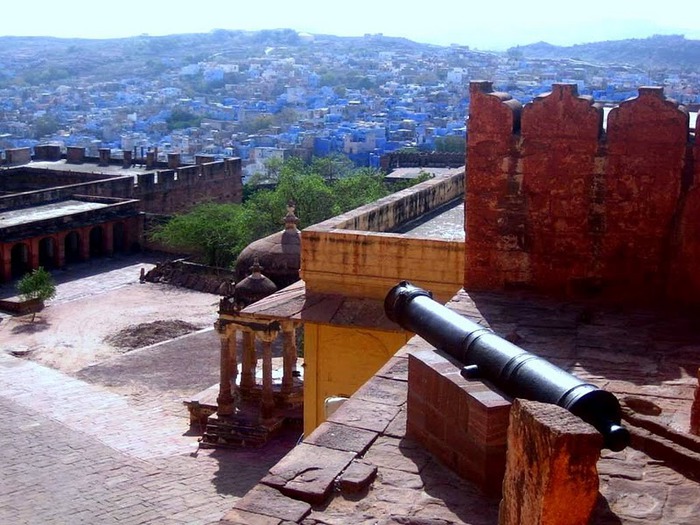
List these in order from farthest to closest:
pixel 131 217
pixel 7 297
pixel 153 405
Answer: pixel 131 217 → pixel 7 297 → pixel 153 405

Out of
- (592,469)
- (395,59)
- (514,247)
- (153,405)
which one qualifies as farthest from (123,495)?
(395,59)

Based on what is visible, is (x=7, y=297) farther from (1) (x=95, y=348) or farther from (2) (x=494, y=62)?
(2) (x=494, y=62)

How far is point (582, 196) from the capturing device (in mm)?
7250

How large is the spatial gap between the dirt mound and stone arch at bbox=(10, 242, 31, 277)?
26.1 ft

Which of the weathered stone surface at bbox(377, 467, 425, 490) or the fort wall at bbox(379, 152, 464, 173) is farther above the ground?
the weathered stone surface at bbox(377, 467, 425, 490)

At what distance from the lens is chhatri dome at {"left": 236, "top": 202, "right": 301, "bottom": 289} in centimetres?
1992

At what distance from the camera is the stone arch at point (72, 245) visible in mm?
32062

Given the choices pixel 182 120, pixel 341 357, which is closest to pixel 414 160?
pixel 341 357

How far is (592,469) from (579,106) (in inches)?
160

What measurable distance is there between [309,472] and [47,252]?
1122 inches

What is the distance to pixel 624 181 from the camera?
7.12 meters

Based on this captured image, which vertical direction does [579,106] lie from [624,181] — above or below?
above

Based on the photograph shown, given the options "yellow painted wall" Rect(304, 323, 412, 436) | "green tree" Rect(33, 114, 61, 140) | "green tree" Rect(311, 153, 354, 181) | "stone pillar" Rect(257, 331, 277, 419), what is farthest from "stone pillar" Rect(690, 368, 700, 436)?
"green tree" Rect(33, 114, 61, 140)

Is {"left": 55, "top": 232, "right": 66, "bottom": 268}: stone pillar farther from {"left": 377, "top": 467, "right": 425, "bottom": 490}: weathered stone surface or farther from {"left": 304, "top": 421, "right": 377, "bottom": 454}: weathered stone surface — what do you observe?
{"left": 377, "top": 467, "right": 425, "bottom": 490}: weathered stone surface
